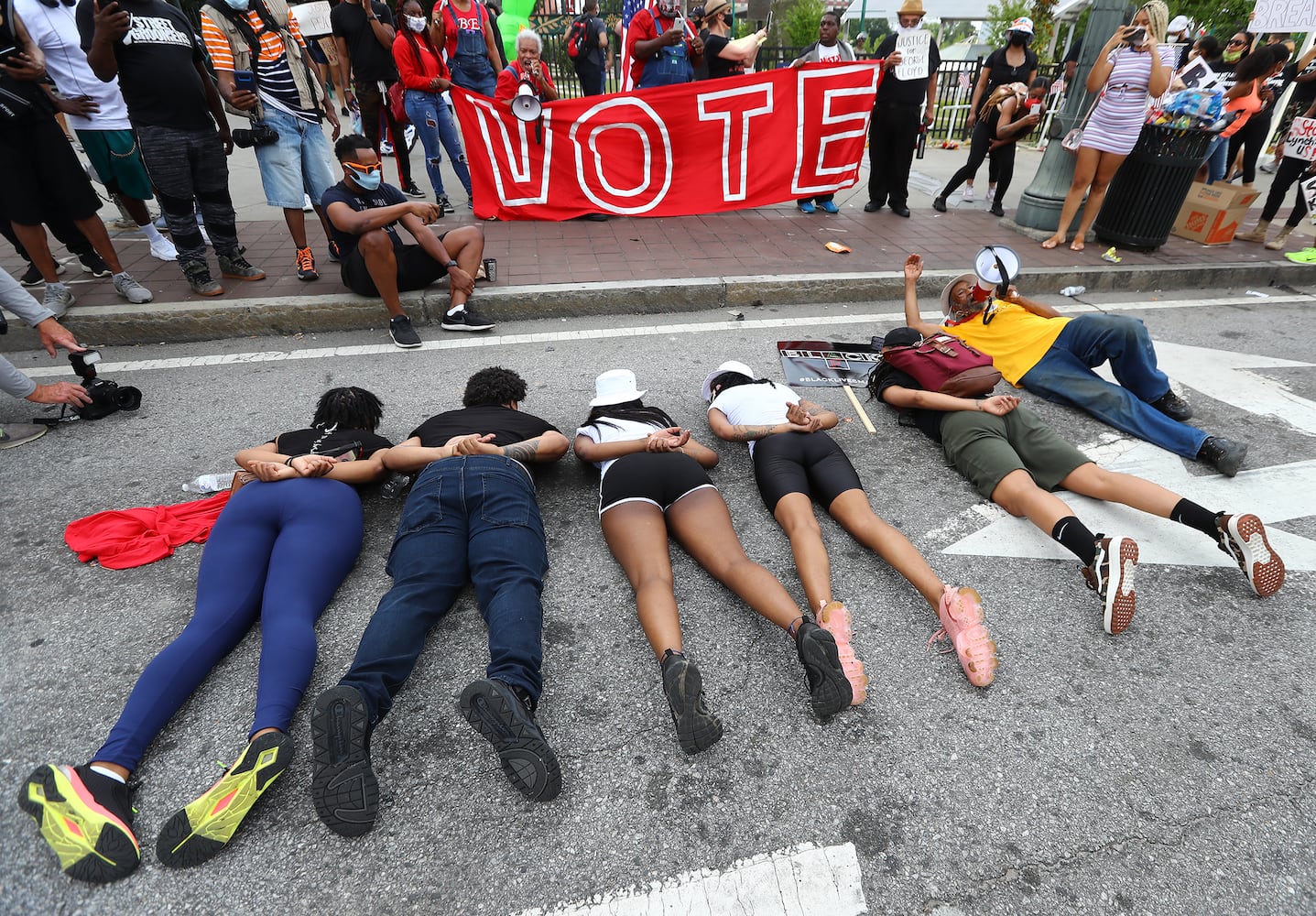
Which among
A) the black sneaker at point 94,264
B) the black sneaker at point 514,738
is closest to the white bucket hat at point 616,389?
the black sneaker at point 514,738

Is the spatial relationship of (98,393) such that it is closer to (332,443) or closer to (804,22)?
(332,443)

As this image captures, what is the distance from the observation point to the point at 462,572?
2.51 metres

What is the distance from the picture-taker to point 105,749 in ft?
6.32

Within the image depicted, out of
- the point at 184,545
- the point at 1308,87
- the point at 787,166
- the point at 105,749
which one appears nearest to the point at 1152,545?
the point at 105,749

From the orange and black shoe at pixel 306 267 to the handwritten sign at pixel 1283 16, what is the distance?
10766mm

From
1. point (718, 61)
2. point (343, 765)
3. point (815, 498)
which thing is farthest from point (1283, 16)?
point (343, 765)

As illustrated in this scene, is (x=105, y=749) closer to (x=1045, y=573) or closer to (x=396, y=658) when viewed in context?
(x=396, y=658)

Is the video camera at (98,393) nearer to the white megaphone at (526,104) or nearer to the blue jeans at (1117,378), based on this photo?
the white megaphone at (526,104)

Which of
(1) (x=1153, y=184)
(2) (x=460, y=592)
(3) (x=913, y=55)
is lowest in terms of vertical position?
(2) (x=460, y=592)

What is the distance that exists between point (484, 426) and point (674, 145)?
16.6 feet

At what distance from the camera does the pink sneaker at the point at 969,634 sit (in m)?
2.26

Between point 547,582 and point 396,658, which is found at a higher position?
point 396,658

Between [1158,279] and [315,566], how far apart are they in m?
7.49

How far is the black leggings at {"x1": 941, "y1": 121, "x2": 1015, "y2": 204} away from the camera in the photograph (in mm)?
7719
